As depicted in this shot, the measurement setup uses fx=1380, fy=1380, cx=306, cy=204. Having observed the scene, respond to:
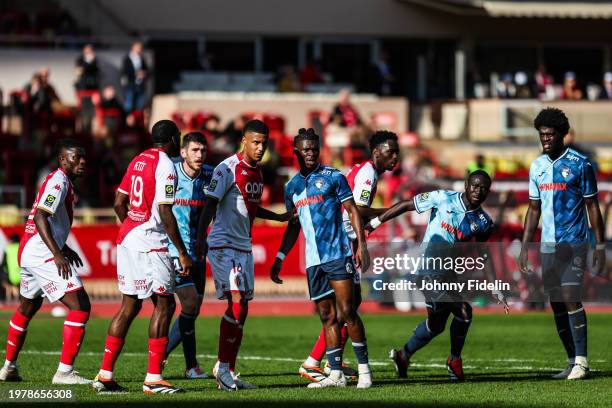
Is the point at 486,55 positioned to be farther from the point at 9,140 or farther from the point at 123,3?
the point at 9,140

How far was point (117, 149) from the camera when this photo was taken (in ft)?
100

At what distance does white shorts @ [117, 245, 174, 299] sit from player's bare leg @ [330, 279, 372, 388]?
1599 mm

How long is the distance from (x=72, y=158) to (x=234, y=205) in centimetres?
161

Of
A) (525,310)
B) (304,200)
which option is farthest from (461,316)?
(525,310)

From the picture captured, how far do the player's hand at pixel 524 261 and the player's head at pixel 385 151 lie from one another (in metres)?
1.58

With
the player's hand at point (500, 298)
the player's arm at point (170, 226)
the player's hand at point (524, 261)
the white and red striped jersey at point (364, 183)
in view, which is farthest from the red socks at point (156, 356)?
the player's hand at point (524, 261)

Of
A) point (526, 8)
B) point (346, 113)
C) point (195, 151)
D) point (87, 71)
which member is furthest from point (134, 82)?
point (195, 151)

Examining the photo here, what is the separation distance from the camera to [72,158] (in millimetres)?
13078

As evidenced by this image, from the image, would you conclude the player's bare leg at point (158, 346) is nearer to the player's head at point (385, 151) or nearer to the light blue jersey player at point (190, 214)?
the light blue jersey player at point (190, 214)

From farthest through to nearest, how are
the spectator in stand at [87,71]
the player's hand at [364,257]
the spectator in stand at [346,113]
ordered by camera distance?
the spectator in stand at [346,113] < the spectator in stand at [87,71] < the player's hand at [364,257]

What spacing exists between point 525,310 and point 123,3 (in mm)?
18052

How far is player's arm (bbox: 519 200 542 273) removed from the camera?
13922mm

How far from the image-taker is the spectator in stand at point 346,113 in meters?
34.0

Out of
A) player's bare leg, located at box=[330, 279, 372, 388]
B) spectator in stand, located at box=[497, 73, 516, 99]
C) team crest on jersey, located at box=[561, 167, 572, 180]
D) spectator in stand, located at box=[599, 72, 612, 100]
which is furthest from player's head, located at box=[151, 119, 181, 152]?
spectator in stand, located at box=[599, 72, 612, 100]
